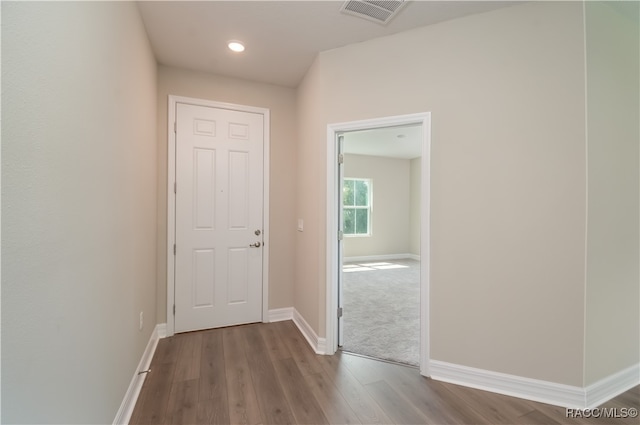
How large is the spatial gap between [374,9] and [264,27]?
2.85ft

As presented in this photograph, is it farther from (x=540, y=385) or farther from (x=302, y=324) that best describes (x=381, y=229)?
(x=540, y=385)

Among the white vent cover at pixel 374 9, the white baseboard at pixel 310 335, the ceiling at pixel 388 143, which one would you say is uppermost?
the ceiling at pixel 388 143

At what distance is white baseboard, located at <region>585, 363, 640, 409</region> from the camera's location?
1.75m

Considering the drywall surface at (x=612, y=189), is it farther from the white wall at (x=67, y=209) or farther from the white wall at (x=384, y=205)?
the white wall at (x=384, y=205)

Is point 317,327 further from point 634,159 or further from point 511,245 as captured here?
point 634,159

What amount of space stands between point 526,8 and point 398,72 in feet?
2.95

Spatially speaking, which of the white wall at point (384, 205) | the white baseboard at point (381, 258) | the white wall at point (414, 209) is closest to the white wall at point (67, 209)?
the white baseboard at point (381, 258)

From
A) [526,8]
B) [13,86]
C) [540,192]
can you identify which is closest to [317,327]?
[540,192]

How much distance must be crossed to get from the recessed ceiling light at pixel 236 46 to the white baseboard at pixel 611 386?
145 inches

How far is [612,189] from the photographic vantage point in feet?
5.98

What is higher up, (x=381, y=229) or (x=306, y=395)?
(x=381, y=229)

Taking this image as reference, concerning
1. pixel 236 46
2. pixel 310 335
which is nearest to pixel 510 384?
pixel 310 335

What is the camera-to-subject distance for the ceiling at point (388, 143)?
4.95 meters

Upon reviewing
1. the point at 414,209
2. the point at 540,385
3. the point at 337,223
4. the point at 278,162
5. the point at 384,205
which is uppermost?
the point at 278,162
